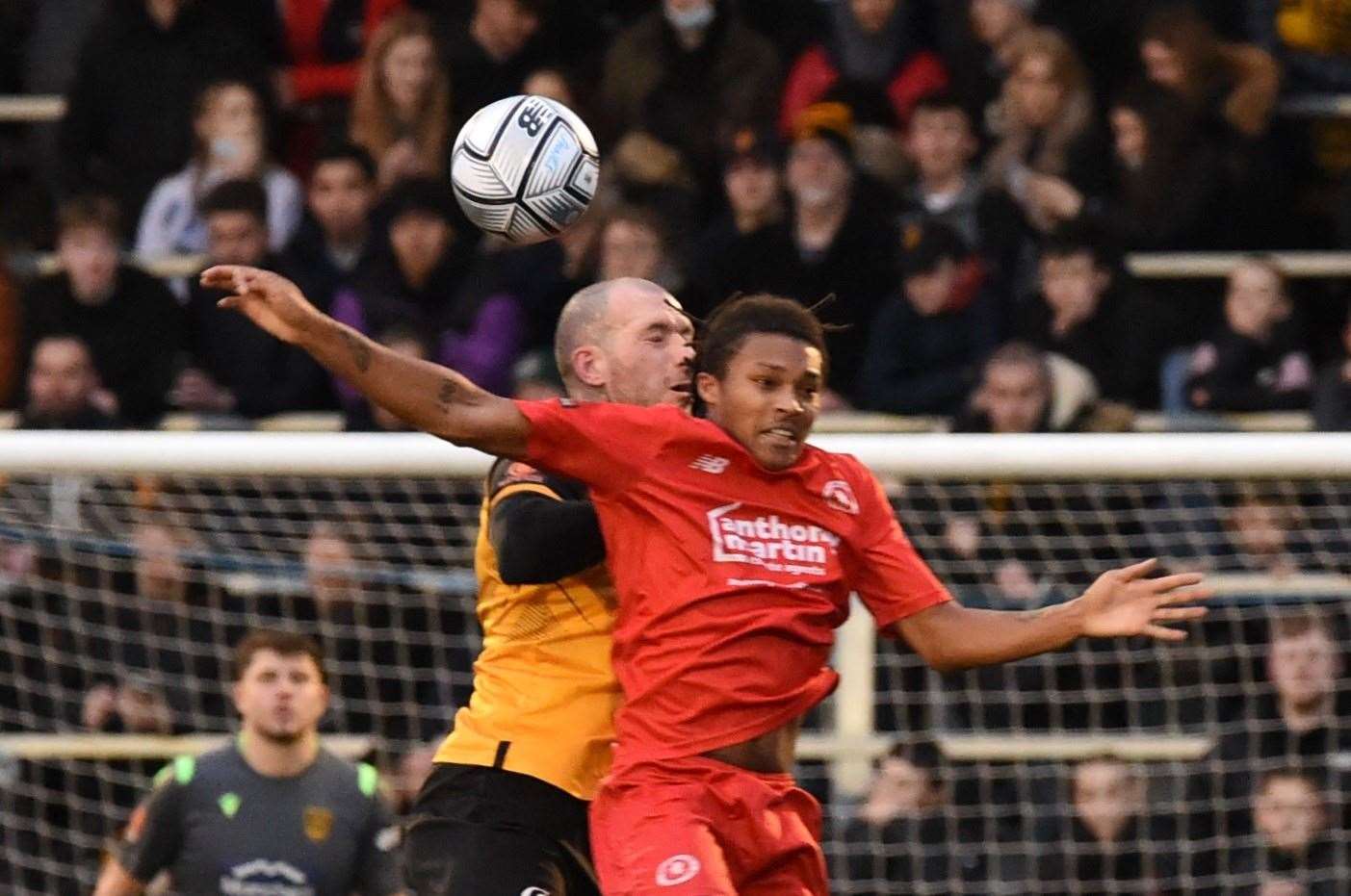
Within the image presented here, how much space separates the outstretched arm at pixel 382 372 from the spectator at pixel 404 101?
16.7 ft

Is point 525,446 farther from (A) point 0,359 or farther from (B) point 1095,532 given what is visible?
(A) point 0,359

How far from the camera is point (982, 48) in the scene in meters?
10.2

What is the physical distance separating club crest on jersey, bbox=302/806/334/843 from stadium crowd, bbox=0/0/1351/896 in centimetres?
56

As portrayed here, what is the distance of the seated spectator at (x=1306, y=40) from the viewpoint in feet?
34.2

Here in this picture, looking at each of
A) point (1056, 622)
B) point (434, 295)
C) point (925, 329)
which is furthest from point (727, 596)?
point (434, 295)

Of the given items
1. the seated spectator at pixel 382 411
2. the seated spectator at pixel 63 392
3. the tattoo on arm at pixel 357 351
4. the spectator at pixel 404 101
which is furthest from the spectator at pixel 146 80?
the tattoo on arm at pixel 357 351

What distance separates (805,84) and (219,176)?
220 centimetres

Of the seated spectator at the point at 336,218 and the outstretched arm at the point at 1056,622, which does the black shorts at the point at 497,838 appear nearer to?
the outstretched arm at the point at 1056,622

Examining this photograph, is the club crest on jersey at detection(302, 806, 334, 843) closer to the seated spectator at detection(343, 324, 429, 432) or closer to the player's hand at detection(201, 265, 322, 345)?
the seated spectator at detection(343, 324, 429, 432)

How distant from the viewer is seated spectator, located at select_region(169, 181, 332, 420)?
9.52 meters

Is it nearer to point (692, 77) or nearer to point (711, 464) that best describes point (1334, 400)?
point (692, 77)

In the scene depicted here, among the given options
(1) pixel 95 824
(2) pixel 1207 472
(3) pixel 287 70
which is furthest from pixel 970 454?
(3) pixel 287 70

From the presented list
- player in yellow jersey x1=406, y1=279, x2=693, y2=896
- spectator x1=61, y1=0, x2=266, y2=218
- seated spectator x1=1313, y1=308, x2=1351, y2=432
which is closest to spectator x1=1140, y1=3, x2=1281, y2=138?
seated spectator x1=1313, y1=308, x2=1351, y2=432

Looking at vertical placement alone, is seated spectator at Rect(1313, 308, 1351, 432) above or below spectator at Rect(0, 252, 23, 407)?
below
